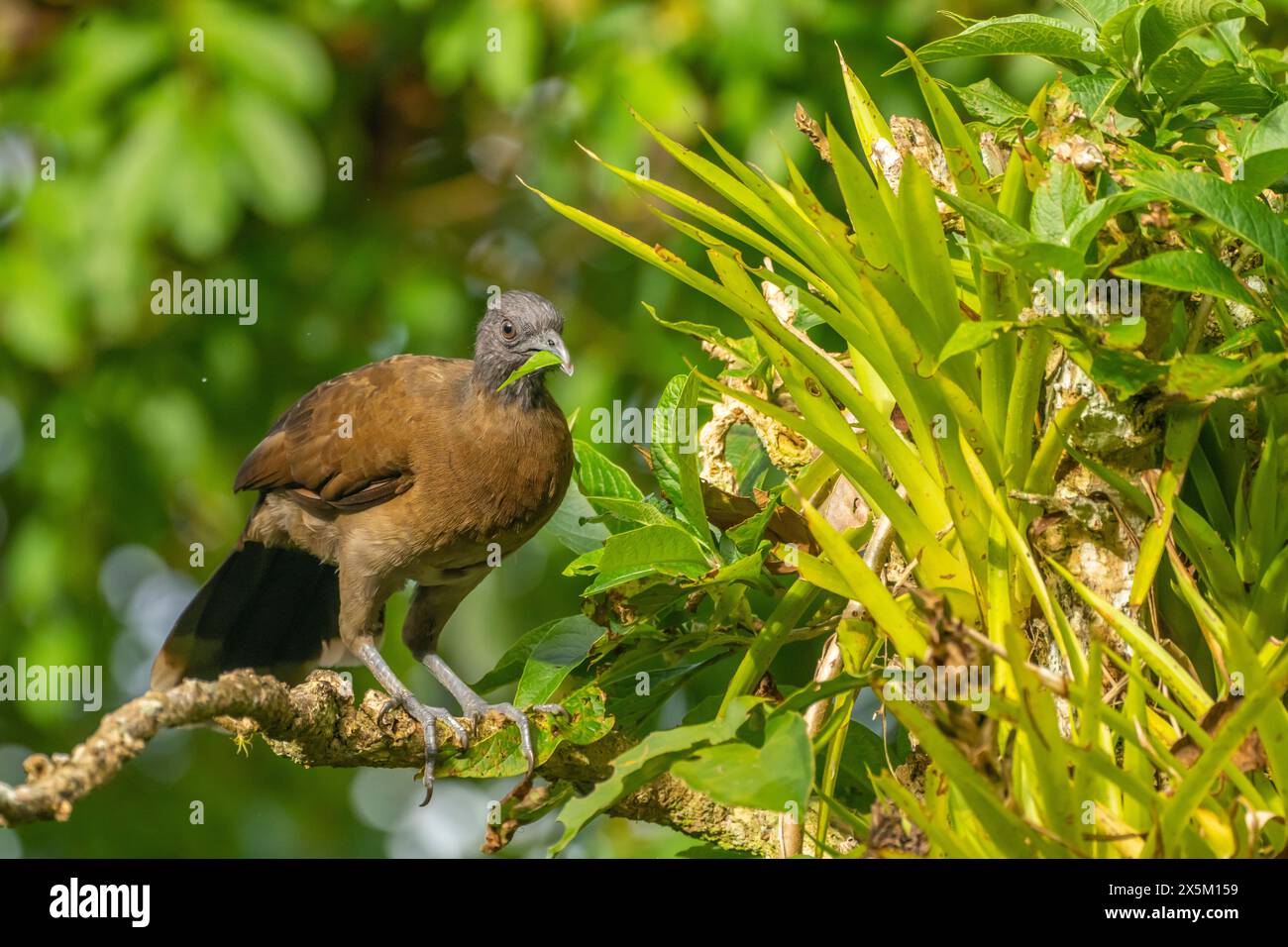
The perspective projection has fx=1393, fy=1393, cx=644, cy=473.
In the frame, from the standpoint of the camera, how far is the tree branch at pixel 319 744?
1391mm

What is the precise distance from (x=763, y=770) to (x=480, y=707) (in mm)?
1624

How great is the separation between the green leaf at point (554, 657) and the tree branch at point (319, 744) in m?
0.12

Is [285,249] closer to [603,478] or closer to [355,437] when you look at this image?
[355,437]

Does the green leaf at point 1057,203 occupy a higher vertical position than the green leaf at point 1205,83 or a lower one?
lower

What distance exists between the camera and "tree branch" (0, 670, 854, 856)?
139 cm

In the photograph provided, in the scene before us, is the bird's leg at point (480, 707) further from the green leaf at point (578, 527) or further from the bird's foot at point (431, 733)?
the green leaf at point (578, 527)

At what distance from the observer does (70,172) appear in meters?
3.87

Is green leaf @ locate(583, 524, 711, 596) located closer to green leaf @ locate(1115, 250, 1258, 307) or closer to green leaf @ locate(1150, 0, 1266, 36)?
green leaf @ locate(1115, 250, 1258, 307)

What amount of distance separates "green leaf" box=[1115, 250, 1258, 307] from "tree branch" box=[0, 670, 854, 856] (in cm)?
78

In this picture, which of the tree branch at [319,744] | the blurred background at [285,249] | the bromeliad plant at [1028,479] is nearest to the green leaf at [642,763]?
the bromeliad plant at [1028,479]

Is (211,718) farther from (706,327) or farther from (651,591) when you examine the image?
(706,327)

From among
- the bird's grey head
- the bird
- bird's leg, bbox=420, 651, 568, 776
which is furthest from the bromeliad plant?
the bird's grey head

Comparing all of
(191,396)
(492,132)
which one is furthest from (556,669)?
(492,132)

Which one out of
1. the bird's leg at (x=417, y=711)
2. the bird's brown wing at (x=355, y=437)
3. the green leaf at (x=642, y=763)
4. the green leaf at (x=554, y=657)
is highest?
the bird's brown wing at (x=355, y=437)
